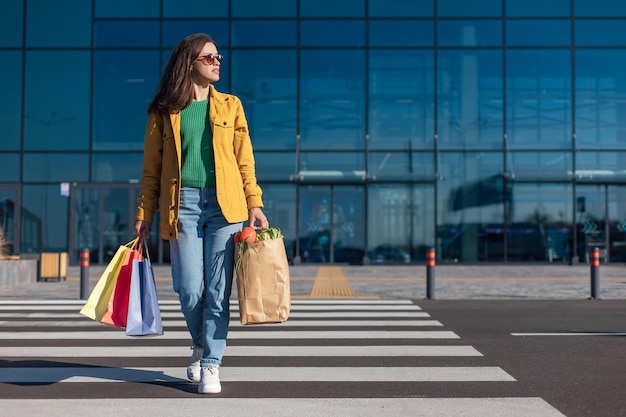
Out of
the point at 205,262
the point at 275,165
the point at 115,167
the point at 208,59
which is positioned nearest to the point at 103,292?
the point at 205,262

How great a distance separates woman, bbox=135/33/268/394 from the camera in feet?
13.8

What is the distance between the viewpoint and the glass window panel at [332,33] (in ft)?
72.4

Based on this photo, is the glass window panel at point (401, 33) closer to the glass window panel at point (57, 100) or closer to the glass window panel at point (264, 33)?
the glass window panel at point (264, 33)

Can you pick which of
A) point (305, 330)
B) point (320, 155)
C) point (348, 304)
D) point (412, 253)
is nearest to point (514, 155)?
point (412, 253)

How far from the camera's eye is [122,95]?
21797mm

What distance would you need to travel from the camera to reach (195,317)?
4312mm

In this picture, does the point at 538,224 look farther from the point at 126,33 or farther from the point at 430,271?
the point at 126,33

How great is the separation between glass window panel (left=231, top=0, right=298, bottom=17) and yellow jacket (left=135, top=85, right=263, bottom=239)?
18.3 m

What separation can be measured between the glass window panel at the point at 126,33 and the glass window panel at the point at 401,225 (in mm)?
7787

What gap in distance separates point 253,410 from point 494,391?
1417mm

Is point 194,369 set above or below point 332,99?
below

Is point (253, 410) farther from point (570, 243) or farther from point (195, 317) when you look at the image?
point (570, 243)

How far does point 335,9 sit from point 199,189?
18767mm

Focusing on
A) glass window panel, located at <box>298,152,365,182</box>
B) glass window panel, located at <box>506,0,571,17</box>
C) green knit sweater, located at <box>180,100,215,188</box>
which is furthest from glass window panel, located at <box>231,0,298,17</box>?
green knit sweater, located at <box>180,100,215,188</box>
